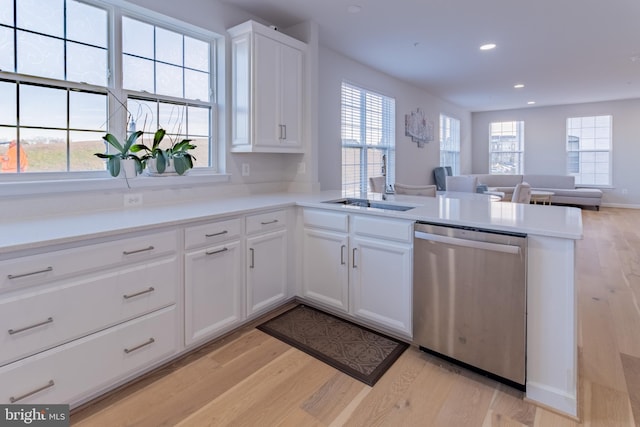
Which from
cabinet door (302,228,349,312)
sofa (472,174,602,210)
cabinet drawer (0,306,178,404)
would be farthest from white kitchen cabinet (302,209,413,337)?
sofa (472,174,602,210)

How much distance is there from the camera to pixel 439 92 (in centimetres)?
704

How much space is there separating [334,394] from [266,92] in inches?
92.7

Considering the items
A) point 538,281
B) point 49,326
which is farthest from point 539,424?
point 49,326

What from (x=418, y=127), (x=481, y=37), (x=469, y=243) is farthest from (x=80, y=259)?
(x=418, y=127)

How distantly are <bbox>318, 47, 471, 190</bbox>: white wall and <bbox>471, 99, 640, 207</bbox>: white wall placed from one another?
1814 mm

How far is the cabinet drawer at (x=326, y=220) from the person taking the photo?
8.34ft

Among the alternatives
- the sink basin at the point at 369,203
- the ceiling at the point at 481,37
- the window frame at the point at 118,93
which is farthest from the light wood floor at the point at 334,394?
the ceiling at the point at 481,37

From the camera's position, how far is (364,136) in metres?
5.12

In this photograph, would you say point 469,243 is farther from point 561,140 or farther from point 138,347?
point 561,140

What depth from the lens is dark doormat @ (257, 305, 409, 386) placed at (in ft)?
6.83

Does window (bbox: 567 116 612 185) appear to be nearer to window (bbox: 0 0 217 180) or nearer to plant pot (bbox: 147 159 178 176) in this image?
window (bbox: 0 0 217 180)

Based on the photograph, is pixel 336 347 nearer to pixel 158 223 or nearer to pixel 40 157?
pixel 158 223

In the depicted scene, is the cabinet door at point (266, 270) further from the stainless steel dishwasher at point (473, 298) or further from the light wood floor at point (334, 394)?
the stainless steel dishwasher at point (473, 298)

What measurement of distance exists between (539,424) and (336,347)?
3.67ft
